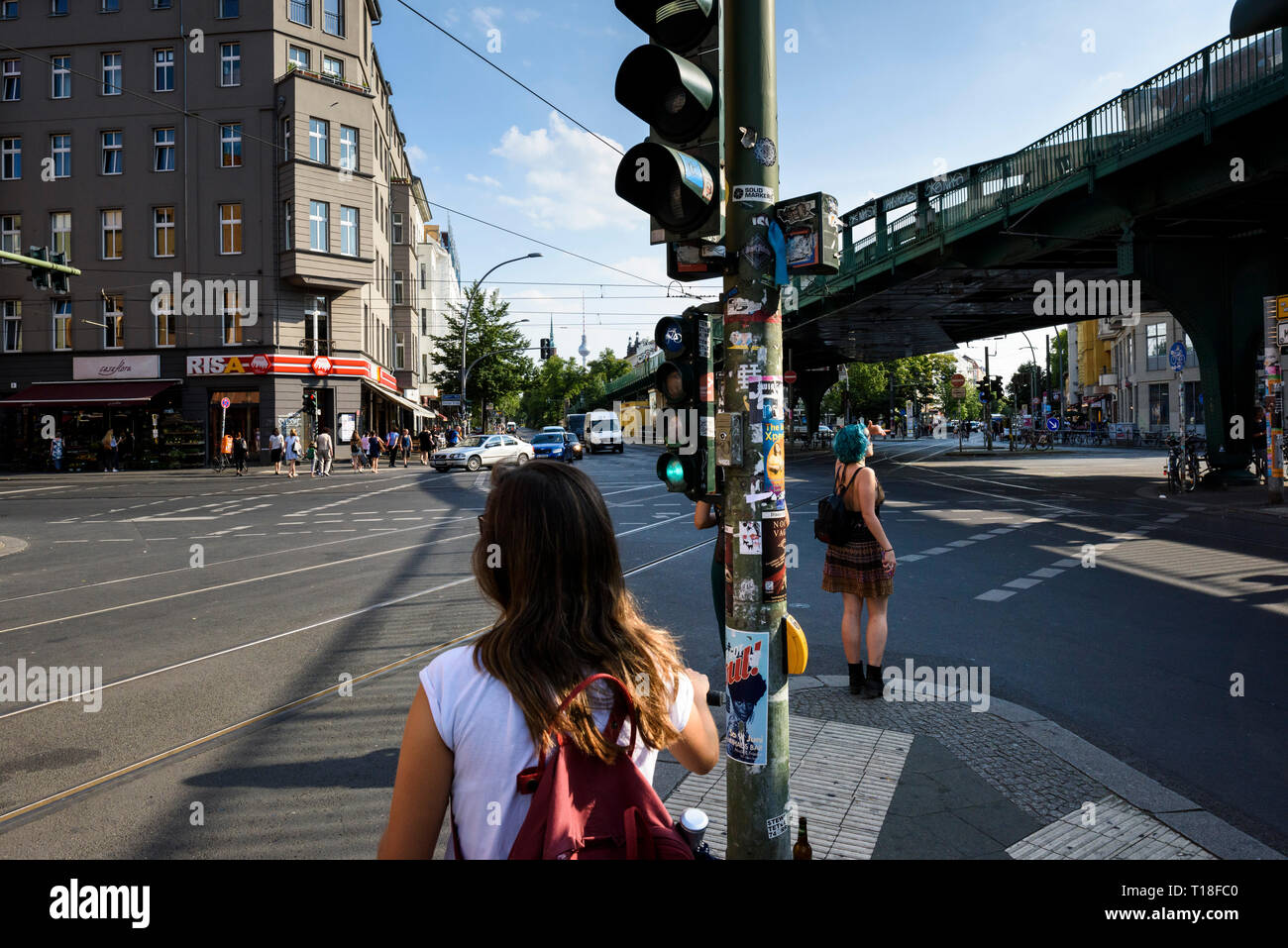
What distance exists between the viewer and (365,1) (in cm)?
3850

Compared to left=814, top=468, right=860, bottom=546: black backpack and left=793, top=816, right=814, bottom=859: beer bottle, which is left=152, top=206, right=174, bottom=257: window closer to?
left=814, top=468, right=860, bottom=546: black backpack

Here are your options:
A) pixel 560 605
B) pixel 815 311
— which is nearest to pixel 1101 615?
pixel 560 605

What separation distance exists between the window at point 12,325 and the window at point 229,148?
1098cm

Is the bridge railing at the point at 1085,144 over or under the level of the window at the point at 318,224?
under

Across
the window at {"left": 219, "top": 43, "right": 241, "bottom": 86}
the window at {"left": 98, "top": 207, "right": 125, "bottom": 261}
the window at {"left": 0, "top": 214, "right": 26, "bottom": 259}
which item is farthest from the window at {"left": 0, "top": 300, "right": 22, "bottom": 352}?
the window at {"left": 219, "top": 43, "right": 241, "bottom": 86}

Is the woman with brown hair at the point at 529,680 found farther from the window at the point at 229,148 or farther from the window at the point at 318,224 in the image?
the window at the point at 229,148

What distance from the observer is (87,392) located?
3491 cm

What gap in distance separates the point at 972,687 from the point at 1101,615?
262 centimetres

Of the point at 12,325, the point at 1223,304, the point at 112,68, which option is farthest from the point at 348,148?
the point at 1223,304

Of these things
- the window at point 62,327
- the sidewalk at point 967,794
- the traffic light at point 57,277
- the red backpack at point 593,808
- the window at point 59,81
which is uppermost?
the window at point 59,81

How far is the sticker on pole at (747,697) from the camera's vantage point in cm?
282

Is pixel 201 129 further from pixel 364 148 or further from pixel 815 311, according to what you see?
pixel 815 311

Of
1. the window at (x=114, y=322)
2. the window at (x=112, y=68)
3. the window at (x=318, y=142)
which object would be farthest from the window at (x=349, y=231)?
the window at (x=112, y=68)

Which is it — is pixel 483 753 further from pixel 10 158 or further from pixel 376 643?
pixel 10 158
